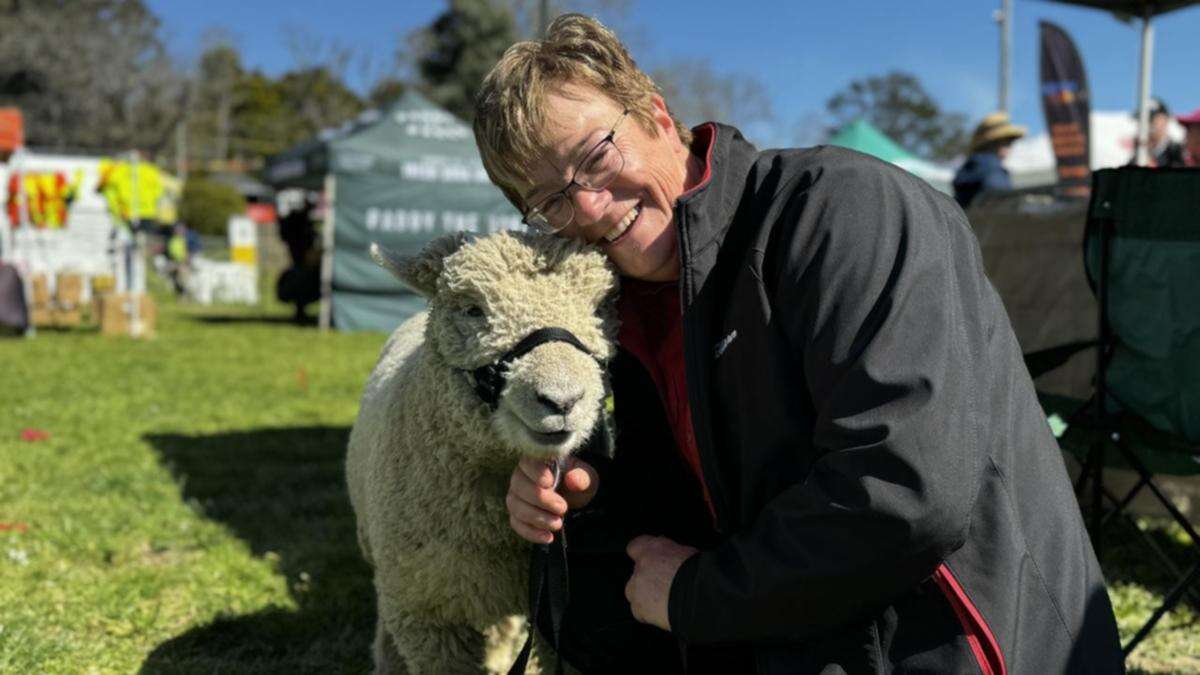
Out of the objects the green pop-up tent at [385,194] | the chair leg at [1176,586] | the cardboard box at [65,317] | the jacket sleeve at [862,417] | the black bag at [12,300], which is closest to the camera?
the jacket sleeve at [862,417]

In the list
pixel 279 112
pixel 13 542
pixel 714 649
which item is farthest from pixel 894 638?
pixel 279 112

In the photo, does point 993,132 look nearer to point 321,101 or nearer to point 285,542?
point 285,542

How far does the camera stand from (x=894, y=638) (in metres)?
1.43

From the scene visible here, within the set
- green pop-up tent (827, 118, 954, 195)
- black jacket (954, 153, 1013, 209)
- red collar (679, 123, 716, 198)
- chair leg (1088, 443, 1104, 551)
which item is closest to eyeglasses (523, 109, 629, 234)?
red collar (679, 123, 716, 198)

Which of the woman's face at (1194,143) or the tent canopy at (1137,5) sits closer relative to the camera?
the woman's face at (1194,143)

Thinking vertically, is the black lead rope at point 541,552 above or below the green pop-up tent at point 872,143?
below

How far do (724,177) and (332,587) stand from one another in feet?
8.26

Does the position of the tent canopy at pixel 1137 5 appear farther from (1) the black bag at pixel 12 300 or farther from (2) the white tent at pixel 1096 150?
(1) the black bag at pixel 12 300

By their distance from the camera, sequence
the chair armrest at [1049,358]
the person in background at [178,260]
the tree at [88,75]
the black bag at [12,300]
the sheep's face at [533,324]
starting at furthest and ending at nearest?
the tree at [88,75], the person in background at [178,260], the black bag at [12,300], the chair armrest at [1049,358], the sheep's face at [533,324]

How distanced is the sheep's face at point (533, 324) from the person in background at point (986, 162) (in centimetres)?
527

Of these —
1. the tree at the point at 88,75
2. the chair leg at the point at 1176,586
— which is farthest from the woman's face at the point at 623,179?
the tree at the point at 88,75

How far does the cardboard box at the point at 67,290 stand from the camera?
1267 centimetres

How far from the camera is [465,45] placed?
109 ft

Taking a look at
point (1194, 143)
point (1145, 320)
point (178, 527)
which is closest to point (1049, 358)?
point (1145, 320)
